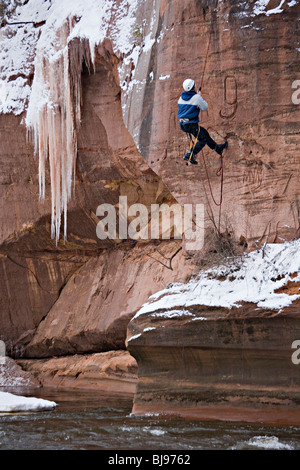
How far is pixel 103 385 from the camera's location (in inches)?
646

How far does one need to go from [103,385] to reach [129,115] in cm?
561

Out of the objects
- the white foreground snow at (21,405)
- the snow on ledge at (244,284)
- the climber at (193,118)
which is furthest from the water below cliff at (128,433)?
the climber at (193,118)

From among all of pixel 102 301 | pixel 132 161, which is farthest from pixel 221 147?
pixel 102 301

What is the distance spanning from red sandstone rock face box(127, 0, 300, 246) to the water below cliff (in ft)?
11.3

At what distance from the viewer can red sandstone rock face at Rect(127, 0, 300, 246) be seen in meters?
12.5

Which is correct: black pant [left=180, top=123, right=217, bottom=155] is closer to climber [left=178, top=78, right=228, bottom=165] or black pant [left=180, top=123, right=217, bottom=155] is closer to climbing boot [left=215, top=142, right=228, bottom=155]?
climber [left=178, top=78, right=228, bottom=165]

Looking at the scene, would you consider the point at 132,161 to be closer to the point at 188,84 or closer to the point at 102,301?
the point at 102,301

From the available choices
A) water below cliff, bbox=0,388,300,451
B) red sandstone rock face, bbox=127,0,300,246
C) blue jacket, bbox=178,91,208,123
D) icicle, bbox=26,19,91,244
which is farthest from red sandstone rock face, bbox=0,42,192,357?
water below cliff, bbox=0,388,300,451

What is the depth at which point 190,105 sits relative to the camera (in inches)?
489

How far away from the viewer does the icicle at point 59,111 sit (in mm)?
16344

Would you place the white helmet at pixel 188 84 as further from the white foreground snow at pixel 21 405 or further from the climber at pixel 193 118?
the white foreground snow at pixel 21 405

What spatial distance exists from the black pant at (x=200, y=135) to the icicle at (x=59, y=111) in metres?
4.22
